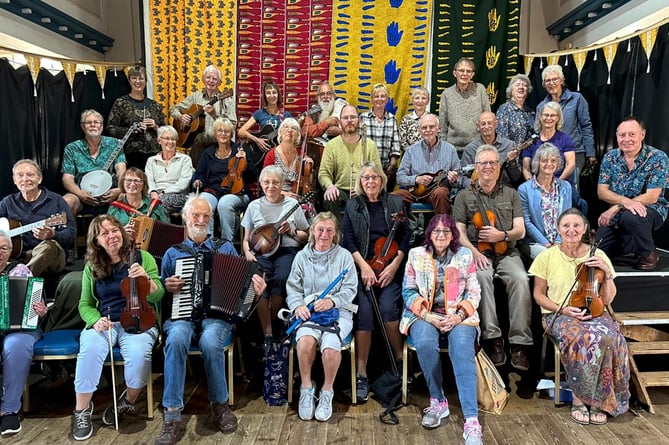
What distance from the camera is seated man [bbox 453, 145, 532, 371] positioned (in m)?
3.04

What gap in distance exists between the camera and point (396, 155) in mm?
4469

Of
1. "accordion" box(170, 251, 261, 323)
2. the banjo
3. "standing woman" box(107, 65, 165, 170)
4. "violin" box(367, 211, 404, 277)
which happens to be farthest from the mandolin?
"standing woman" box(107, 65, 165, 170)

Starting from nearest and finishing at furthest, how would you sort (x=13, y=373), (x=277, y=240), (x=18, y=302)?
(x=13, y=373) < (x=18, y=302) < (x=277, y=240)

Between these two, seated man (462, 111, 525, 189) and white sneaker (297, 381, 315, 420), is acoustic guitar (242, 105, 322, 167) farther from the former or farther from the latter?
white sneaker (297, 381, 315, 420)

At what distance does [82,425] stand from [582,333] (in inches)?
105

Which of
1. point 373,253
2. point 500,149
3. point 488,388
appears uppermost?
point 500,149

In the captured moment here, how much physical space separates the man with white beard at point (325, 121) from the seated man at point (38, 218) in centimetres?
194

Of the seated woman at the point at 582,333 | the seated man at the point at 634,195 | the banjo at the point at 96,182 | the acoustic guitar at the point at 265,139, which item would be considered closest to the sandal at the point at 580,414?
the seated woman at the point at 582,333

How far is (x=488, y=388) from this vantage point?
9.14ft

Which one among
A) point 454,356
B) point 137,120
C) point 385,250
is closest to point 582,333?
point 454,356

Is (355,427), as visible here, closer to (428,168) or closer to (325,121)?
(428,168)

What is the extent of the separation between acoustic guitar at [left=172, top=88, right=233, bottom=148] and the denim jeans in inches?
97.0

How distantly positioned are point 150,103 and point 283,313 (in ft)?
9.23

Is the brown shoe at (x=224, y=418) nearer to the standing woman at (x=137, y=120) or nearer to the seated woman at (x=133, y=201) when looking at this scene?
the seated woman at (x=133, y=201)
